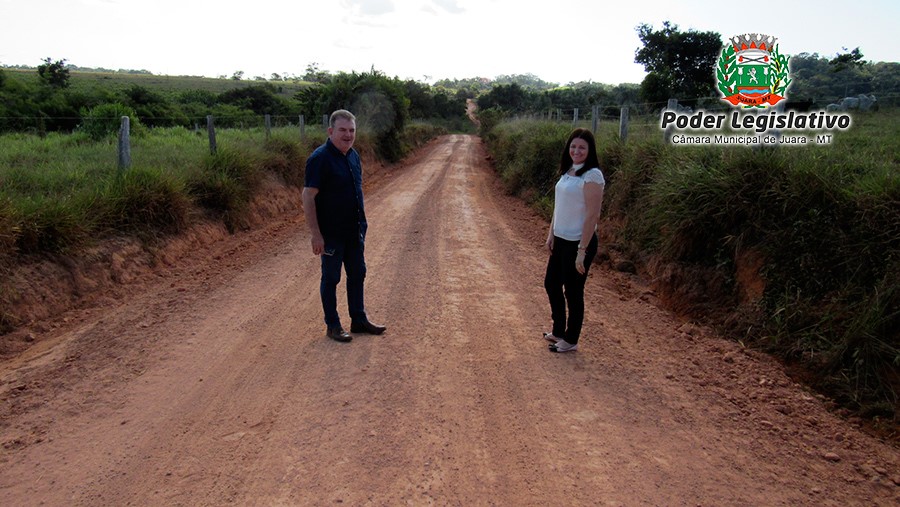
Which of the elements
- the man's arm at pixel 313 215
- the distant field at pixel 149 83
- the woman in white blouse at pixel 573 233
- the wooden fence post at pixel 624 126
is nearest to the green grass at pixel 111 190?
the man's arm at pixel 313 215

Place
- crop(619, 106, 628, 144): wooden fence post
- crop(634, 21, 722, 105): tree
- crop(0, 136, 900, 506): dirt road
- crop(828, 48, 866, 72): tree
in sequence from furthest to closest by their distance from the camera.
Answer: crop(634, 21, 722, 105): tree
crop(828, 48, 866, 72): tree
crop(619, 106, 628, 144): wooden fence post
crop(0, 136, 900, 506): dirt road

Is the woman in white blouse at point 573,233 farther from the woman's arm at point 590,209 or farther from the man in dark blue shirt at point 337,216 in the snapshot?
the man in dark blue shirt at point 337,216

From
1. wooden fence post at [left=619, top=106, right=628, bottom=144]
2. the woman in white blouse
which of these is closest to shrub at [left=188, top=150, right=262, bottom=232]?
the woman in white blouse

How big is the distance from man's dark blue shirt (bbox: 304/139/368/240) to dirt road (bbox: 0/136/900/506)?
1.00 m

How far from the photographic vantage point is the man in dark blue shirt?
14.0 feet

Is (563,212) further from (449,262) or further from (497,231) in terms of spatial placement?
(497,231)

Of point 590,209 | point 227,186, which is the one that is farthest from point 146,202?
point 590,209

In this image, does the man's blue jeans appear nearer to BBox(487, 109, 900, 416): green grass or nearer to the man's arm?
the man's arm

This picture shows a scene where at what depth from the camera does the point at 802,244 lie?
4.49 meters

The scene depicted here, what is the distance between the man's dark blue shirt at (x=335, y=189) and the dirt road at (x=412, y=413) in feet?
3.30

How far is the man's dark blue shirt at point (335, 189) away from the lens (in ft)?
14.0

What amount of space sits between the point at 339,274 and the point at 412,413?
5.30ft

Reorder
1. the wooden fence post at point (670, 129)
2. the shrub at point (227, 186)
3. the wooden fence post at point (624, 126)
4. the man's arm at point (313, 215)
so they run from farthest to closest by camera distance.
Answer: the wooden fence post at point (624, 126), the shrub at point (227, 186), the wooden fence post at point (670, 129), the man's arm at point (313, 215)

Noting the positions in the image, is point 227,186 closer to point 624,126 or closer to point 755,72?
point 624,126
